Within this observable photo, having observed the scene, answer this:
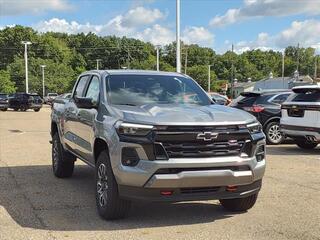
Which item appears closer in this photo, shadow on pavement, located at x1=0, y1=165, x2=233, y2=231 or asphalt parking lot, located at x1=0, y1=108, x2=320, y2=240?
asphalt parking lot, located at x1=0, y1=108, x2=320, y2=240

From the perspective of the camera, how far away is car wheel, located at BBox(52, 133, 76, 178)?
9539 millimetres

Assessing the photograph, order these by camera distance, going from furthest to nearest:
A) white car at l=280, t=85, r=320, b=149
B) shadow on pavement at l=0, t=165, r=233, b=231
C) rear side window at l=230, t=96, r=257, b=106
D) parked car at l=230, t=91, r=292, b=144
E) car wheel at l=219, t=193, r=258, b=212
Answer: rear side window at l=230, t=96, r=257, b=106
parked car at l=230, t=91, r=292, b=144
white car at l=280, t=85, r=320, b=149
car wheel at l=219, t=193, r=258, b=212
shadow on pavement at l=0, t=165, r=233, b=231

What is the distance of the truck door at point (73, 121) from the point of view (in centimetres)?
837

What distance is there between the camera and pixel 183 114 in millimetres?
6336

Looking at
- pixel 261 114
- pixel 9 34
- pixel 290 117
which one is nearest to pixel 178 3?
pixel 261 114

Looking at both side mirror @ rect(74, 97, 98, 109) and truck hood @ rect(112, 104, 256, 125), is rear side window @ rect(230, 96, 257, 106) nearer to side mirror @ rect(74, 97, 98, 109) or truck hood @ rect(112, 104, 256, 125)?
truck hood @ rect(112, 104, 256, 125)

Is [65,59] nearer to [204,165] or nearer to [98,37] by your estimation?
[98,37]

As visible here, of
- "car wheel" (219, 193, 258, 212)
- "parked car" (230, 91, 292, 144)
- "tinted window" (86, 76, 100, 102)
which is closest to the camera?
"car wheel" (219, 193, 258, 212)

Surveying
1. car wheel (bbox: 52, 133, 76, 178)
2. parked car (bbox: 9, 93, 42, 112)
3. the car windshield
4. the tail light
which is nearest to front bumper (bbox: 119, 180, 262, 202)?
the car windshield

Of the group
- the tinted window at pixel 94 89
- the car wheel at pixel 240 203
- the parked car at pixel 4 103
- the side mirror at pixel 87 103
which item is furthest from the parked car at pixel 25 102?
the car wheel at pixel 240 203

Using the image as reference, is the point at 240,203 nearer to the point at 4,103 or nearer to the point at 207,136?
the point at 207,136

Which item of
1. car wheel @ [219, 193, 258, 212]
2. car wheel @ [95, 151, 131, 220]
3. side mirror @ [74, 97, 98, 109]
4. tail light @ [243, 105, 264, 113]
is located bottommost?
car wheel @ [219, 193, 258, 212]

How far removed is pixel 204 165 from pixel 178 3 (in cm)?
2259

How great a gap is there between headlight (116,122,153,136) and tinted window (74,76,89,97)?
8.67 ft
